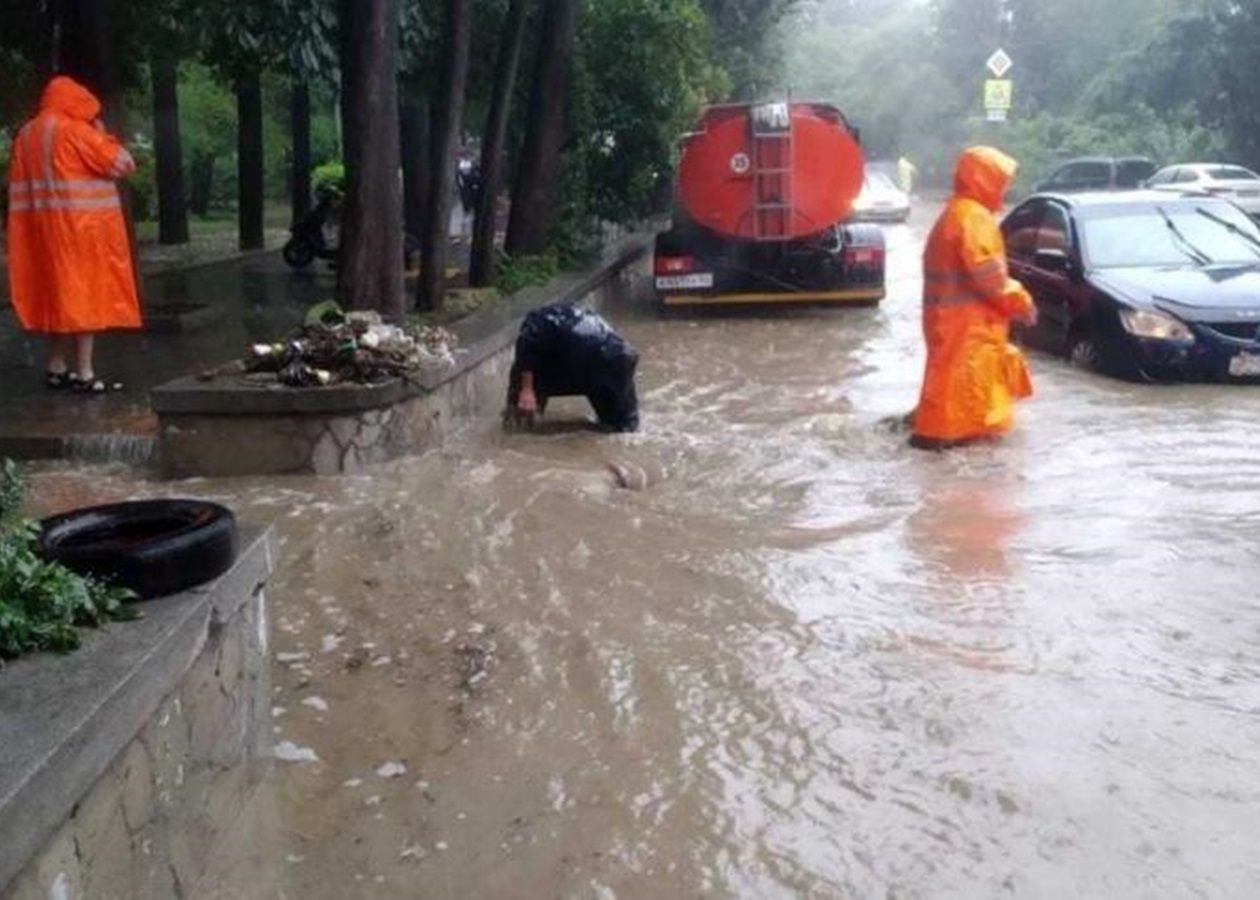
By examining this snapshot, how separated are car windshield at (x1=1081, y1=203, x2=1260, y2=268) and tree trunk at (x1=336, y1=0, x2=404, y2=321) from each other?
5265 millimetres

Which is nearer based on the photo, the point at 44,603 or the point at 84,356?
the point at 44,603

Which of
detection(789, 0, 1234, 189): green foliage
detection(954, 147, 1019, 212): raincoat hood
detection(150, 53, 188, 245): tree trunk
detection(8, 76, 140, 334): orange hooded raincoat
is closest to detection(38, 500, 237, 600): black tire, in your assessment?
detection(8, 76, 140, 334): orange hooded raincoat

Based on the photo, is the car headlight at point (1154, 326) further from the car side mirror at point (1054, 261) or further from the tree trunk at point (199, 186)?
the tree trunk at point (199, 186)

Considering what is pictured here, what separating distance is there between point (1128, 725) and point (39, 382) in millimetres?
7056

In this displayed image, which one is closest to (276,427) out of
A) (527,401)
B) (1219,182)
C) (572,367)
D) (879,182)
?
(527,401)

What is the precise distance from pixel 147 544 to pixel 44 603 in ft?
1.08

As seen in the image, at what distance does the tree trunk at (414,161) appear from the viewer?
17.8 m

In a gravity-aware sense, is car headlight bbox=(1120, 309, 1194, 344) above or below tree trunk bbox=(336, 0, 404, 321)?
below

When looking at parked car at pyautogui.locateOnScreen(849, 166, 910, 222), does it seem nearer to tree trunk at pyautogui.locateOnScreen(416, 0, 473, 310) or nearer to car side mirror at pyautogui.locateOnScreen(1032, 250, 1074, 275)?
car side mirror at pyautogui.locateOnScreen(1032, 250, 1074, 275)

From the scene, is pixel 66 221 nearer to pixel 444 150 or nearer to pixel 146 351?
pixel 146 351

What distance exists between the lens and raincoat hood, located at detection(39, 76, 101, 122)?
8.27 m

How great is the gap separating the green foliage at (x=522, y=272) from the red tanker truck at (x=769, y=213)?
1.50m

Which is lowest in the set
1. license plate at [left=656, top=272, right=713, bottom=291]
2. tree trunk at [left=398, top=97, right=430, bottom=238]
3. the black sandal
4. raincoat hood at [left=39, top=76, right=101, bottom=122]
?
the black sandal

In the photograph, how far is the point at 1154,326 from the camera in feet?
32.7
